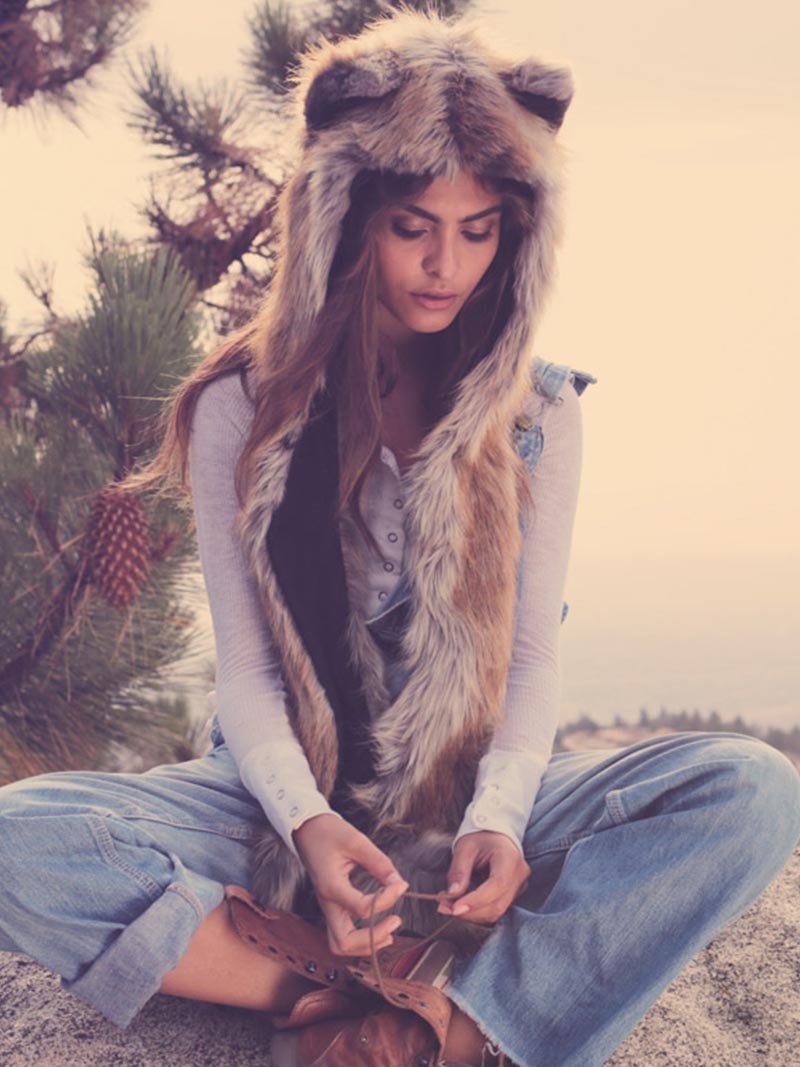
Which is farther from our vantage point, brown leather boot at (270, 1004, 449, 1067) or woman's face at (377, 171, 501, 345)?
woman's face at (377, 171, 501, 345)

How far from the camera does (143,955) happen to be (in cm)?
115

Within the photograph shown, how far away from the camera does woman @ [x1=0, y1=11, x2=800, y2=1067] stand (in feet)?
3.79

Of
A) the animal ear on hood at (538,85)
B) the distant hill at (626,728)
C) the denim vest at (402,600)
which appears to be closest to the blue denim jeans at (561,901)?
the denim vest at (402,600)

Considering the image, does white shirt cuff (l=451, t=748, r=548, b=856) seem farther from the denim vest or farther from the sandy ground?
the sandy ground

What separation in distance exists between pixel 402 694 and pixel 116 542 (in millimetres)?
994

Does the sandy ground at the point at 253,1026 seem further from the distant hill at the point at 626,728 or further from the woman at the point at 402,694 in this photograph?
the distant hill at the point at 626,728

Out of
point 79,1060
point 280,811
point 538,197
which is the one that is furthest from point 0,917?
point 538,197

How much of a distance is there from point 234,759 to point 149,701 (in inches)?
45.4

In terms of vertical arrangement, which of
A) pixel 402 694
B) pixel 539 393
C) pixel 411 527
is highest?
pixel 539 393

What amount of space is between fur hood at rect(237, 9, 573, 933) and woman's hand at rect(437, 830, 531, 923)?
8 cm

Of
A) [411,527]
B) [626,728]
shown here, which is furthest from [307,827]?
[626,728]

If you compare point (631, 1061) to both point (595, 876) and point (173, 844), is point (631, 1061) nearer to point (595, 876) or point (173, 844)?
point (595, 876)

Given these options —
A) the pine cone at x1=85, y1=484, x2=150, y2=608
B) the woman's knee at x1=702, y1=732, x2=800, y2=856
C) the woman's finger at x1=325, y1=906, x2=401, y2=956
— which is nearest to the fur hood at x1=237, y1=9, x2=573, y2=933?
the woman's finger at x1=325, y1=906, x2=401, y2=956

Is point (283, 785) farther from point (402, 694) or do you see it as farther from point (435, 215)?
point (435, 215)
